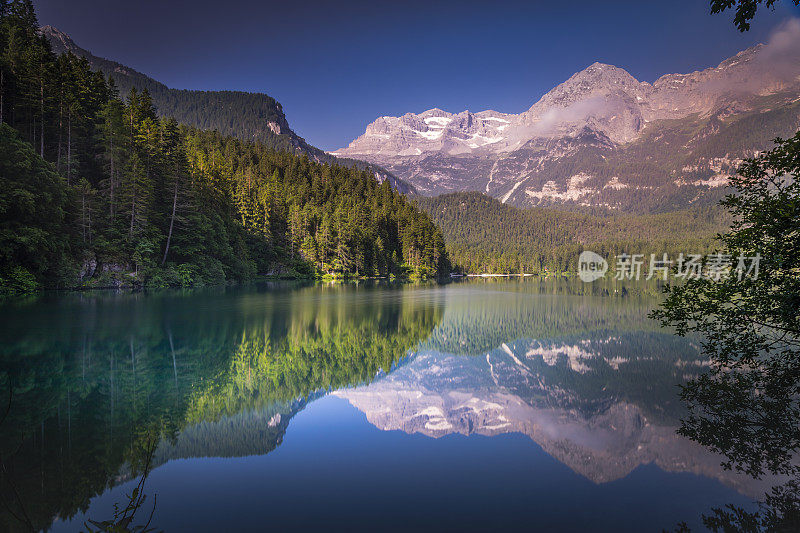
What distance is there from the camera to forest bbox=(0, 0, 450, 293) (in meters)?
32.8

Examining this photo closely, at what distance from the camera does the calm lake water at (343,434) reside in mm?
6023

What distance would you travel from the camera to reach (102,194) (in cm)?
4584

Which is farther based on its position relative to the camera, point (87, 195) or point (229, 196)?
point (229, 196)

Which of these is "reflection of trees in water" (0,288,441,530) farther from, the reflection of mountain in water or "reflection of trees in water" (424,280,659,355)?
the reflection of mountain in water

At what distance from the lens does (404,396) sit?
12492mm

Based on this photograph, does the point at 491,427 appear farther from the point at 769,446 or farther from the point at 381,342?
the point at 381,342

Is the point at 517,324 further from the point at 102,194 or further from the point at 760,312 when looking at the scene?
the point at 102,194

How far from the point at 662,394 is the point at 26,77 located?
57.7 m

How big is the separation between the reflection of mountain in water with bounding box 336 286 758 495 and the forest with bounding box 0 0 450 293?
107ft

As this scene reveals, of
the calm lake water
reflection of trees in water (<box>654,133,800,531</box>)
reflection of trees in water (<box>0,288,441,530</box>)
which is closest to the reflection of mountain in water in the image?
the calm lake water

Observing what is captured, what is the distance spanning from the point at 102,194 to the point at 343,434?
1954 inches

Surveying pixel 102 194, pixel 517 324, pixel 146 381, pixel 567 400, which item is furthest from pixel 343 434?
pixel 102 194

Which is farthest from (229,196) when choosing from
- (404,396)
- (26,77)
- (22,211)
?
(404,396)

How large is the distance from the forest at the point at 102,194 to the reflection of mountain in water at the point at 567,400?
32671 millimetres
